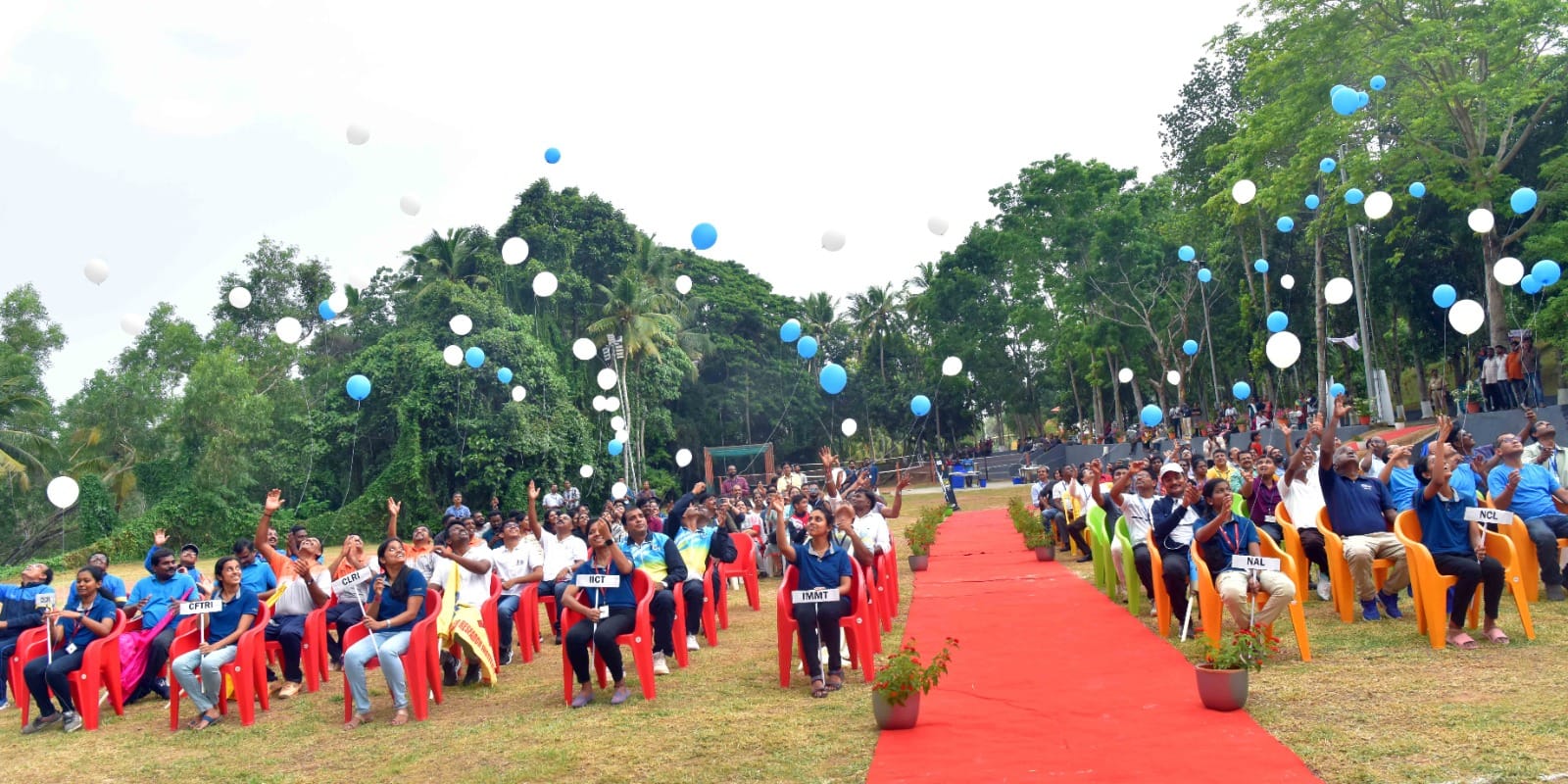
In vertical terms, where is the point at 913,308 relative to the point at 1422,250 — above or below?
above

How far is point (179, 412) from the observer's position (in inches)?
1251

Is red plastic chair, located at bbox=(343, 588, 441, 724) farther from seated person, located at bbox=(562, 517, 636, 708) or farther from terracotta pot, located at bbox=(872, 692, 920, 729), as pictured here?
terracotta pot, located at bbox=(872, 692, 920, 729)

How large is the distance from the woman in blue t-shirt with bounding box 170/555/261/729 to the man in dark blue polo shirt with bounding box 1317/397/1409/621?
7.45m

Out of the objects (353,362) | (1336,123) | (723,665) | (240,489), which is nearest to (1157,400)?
(1336,123)

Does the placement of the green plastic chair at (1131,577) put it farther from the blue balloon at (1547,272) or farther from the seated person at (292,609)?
the blue balloon at (1547,272)

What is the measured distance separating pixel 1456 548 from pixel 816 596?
400cm

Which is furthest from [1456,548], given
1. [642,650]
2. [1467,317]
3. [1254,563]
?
[1467,317]

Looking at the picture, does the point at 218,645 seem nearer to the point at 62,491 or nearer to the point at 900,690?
the point at 900,690

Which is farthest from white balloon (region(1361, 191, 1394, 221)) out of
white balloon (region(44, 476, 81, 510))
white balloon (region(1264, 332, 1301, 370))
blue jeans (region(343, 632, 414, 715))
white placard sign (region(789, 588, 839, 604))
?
white balloon (region(44, 476, 81, 510))

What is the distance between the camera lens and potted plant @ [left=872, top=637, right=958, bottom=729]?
5.63m

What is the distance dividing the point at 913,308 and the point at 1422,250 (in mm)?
27491

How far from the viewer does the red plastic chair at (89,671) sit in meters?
7.49

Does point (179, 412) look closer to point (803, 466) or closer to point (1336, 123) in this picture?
point (803, 466)

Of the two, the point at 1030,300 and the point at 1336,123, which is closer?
the point at 1336,123
